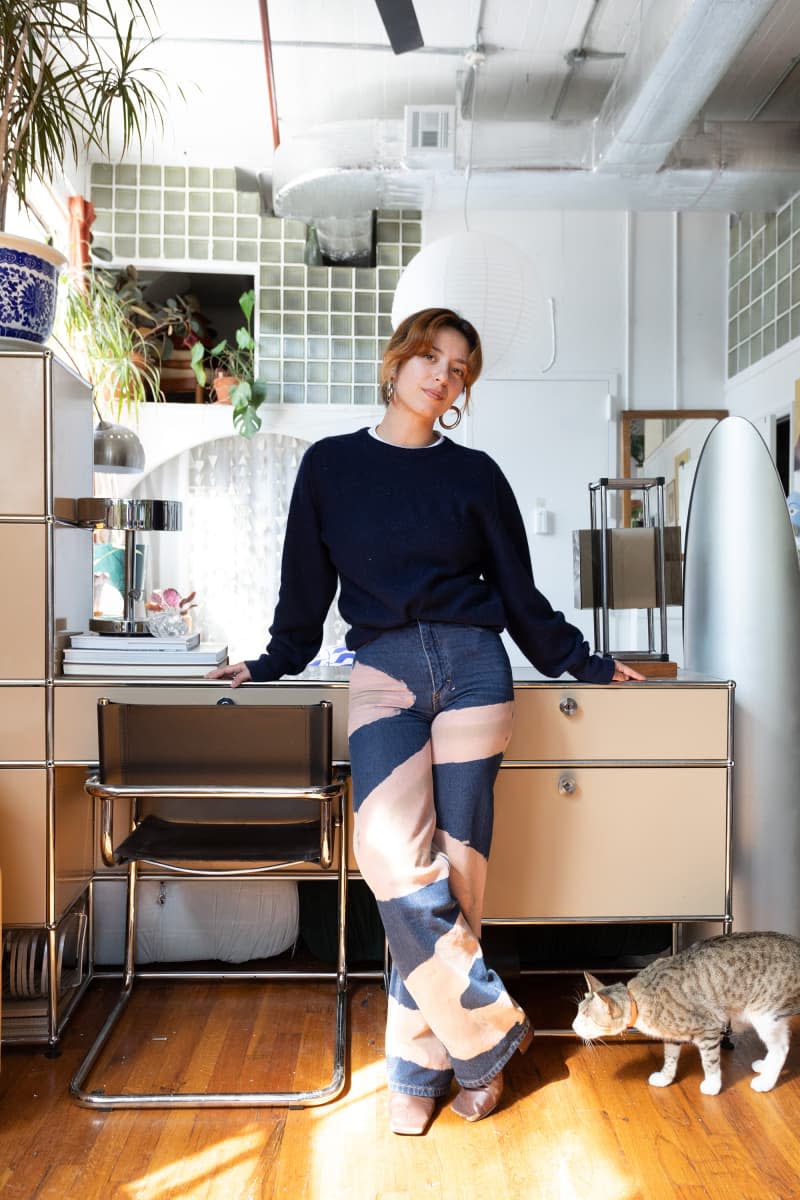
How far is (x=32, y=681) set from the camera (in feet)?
8.11

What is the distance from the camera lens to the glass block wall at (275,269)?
678 centimetres

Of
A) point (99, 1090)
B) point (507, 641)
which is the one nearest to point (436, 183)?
point (507, 641)

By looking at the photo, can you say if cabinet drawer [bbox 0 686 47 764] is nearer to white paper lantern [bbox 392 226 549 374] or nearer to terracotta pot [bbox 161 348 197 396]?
white paper lantern [bbox 392 226 549 374]

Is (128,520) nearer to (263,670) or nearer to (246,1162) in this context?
(263,670)

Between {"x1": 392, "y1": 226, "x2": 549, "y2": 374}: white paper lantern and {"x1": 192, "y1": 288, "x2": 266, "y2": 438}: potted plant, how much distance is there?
2316mm

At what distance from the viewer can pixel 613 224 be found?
676 centimetres

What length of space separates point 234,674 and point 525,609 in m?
0.71

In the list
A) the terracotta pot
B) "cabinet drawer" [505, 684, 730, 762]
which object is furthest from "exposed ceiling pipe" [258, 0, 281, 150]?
"cabinet drawer" [505, 684, 730, 762]

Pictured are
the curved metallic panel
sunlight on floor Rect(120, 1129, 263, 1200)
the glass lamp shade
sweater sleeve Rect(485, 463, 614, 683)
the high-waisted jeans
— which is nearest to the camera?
sunlight on floor Rect(120, 1129, 263, 1200)

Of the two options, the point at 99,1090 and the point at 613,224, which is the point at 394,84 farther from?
the point at 99,1090

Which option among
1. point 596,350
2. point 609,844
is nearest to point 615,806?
point 609,844

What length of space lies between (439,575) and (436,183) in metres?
4.06

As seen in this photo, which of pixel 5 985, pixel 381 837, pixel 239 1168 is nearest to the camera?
pixel 239 1168

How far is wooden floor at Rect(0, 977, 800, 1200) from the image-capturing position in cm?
191
